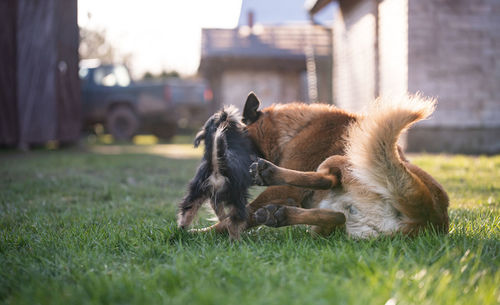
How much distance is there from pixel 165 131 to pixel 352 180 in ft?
45.3

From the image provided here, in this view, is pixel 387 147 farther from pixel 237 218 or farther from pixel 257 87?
pixel 257 87

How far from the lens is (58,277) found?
1.90 meters

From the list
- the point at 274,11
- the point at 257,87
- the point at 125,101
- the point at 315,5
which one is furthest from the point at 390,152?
the point at 274,11

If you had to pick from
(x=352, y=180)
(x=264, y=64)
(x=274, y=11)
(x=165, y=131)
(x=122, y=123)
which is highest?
(x=274, y=11)

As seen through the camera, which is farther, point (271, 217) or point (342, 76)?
point (342, 76)

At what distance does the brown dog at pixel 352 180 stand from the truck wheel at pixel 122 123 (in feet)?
38.9

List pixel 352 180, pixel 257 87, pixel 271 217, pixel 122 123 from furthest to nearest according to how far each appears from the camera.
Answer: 1. pixel 257 87
2. pixel 122 123
3. pixel 352 180
4. pixel 271 217

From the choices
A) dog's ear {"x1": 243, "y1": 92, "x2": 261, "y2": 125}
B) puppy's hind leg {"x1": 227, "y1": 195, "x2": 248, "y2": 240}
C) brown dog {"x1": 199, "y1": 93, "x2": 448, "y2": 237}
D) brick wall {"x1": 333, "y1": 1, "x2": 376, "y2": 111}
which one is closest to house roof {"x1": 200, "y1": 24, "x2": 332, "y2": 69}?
brick wall {"x1": 333, "y1": 1, "x2": 376, "y2": 111}

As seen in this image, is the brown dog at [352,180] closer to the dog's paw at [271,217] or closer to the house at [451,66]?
the dog's paw at [271,217]

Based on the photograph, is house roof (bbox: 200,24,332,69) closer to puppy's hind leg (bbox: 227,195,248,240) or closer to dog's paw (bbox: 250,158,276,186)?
dog's paw (bbox: 250,158,276,186)

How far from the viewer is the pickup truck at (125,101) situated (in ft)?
46.5

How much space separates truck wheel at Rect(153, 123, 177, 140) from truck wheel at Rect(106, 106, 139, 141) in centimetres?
126

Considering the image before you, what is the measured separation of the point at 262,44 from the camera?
1981 cm

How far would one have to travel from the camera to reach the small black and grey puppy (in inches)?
97.0
